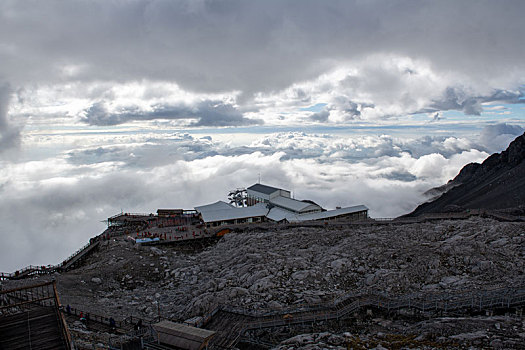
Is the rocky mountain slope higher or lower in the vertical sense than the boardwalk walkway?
higher

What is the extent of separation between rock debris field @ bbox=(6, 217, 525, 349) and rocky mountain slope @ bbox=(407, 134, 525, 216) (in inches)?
1700

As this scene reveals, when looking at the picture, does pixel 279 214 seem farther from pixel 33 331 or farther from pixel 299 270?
pixel 33 331

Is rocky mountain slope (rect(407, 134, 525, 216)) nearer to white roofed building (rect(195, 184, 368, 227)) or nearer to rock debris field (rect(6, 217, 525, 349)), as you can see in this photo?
white roofed building (rect(195, 184, 368, 227))

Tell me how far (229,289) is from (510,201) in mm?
82111

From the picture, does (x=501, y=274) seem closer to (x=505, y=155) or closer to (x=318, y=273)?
(x=318, y=273)

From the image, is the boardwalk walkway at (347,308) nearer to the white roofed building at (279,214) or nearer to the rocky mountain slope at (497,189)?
the white roofed building at (279,214)

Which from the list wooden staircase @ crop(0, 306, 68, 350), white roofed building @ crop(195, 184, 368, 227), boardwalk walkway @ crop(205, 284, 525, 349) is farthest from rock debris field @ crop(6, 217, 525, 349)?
white roofed building @ crop(195, 184, 368, 227)

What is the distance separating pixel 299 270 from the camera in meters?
35.2

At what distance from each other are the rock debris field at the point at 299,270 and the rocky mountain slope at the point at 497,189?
4319cm

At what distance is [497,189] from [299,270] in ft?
289

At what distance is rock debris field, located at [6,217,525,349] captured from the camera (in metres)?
30.3

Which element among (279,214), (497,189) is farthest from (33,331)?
(497,189)

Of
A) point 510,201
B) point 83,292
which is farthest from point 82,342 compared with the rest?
point 510,201

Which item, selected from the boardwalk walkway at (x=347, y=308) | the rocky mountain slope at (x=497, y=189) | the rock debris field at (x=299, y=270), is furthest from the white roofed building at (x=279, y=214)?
the boardwalk walkway at (x=347, y=308)
